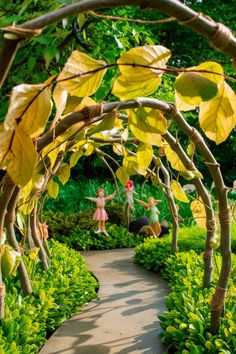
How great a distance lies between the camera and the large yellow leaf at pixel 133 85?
1251 millimetres

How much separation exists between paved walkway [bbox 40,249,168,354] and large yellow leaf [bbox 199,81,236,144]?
2.17 meters

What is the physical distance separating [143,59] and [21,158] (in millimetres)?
365

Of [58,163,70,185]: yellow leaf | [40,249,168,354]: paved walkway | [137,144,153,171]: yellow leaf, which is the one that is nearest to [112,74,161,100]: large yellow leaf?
[137,144,153,171]: yellow leaf

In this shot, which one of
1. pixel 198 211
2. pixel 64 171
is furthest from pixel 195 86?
pixel 64 171

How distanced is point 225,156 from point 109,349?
13080 mm

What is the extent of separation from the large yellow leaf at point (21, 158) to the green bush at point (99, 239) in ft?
21.4

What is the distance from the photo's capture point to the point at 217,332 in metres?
2.89

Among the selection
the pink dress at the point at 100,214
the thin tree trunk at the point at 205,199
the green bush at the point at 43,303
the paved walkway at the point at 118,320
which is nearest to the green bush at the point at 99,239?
the pink dress at the point at 100,214

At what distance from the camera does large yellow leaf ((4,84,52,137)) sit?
1.09m

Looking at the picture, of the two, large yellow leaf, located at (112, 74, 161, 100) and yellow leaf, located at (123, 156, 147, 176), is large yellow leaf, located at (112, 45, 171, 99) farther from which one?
yellow leaf, located at (123, 156, 147, 176)

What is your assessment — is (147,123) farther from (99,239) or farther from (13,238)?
(99,239)

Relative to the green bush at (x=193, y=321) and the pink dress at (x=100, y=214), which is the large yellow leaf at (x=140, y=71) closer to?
the green bush at (x=193, y=321)

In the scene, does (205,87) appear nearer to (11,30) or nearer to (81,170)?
(11,30)

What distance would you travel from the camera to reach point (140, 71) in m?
1.24
